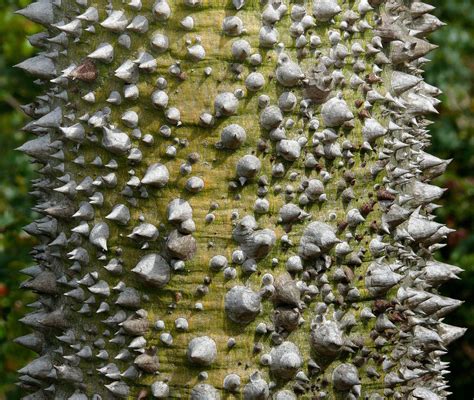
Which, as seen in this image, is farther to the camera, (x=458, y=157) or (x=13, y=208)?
(x=458, y=157)

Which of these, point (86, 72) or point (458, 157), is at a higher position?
point (86, 72)

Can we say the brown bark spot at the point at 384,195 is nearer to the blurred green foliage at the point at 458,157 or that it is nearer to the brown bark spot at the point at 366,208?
the brown bark spot at the point at 366,208

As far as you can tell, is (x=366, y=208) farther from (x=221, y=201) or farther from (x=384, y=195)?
(x=221, y=201)

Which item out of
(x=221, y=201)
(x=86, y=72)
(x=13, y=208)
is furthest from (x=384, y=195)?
(x=13, y=208)

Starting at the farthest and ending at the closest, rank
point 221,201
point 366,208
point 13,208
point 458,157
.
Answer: point 458,157
point 13,208
point 366,208
point 221,201

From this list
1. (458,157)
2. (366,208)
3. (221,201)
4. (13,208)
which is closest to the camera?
(221,201)

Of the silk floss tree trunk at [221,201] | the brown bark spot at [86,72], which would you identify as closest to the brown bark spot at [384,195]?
the silk floss tree trunk at [221,201]

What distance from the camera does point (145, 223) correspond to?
6.13 feet

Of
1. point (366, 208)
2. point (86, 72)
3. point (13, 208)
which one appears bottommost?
point (13, 208)

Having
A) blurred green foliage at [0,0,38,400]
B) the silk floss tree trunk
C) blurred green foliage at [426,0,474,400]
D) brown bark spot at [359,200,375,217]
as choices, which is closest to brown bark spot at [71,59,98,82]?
the silk floss tree trunk

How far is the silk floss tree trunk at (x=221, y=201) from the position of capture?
72.5 inches

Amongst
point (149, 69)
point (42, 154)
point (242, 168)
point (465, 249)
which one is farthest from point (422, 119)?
point (465, 249)

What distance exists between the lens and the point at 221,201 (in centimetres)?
185

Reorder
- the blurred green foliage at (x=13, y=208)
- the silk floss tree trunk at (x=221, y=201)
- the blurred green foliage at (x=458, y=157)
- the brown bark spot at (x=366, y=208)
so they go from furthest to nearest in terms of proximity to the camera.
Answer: the blurred green foliage at (x=458, y=157), the blurred green foliage at (x=13, y=208), the brown bark spot at (x=366, y=208), the silk floss tree trunk at (x=221, y=201)
